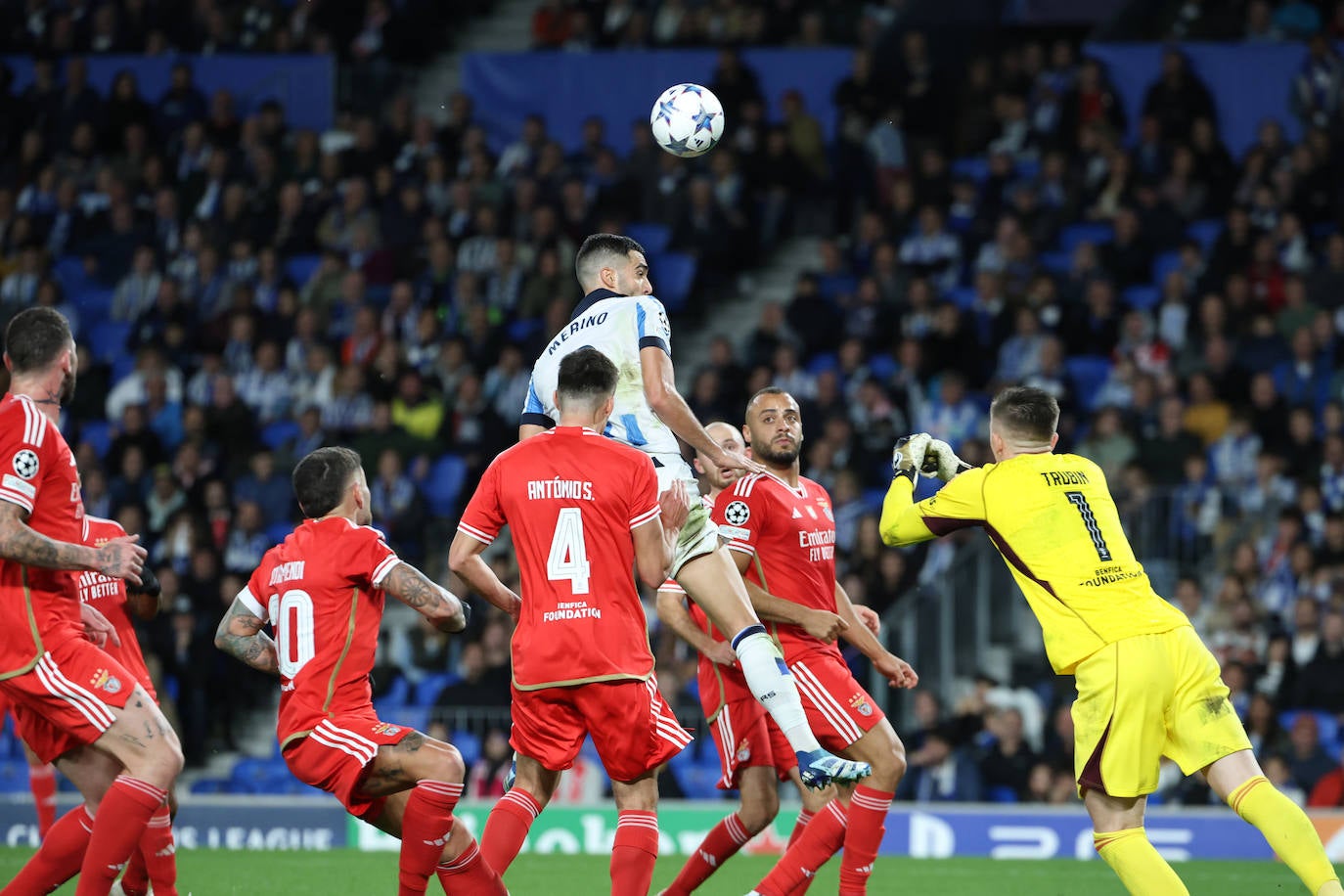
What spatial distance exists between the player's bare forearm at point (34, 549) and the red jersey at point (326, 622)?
736 millimetres

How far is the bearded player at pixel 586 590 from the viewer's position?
248 inches

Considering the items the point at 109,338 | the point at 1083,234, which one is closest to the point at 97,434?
the point at 109,338

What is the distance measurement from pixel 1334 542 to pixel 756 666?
8326 mm

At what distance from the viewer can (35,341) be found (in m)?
6.84

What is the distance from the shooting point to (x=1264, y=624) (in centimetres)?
1345

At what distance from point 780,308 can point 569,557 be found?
1091 centimetres

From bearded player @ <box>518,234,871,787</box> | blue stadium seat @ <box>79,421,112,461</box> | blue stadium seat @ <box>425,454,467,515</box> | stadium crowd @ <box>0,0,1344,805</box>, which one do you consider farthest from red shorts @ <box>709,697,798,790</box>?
blue stadium seat @ <box>79,421,112,461</box>

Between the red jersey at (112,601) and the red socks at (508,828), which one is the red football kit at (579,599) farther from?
the red jersey at (112,601)

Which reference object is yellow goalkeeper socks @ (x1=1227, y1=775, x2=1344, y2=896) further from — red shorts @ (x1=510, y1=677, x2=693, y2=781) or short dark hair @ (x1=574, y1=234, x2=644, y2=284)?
short dark hair @ (x1=574, y1=234, x2=644, y2=284)

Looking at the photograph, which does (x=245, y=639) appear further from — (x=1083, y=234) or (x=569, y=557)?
(x=1083, y=234)

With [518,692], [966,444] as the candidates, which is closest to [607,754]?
[518,692]

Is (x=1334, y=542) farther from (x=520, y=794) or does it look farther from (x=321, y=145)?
(x=321, y=145)

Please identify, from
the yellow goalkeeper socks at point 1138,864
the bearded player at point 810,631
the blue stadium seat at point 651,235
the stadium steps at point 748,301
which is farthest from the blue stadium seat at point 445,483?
the yellow goalkeeper socks at point 1138,864

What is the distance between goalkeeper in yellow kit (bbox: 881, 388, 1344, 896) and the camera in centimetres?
644
